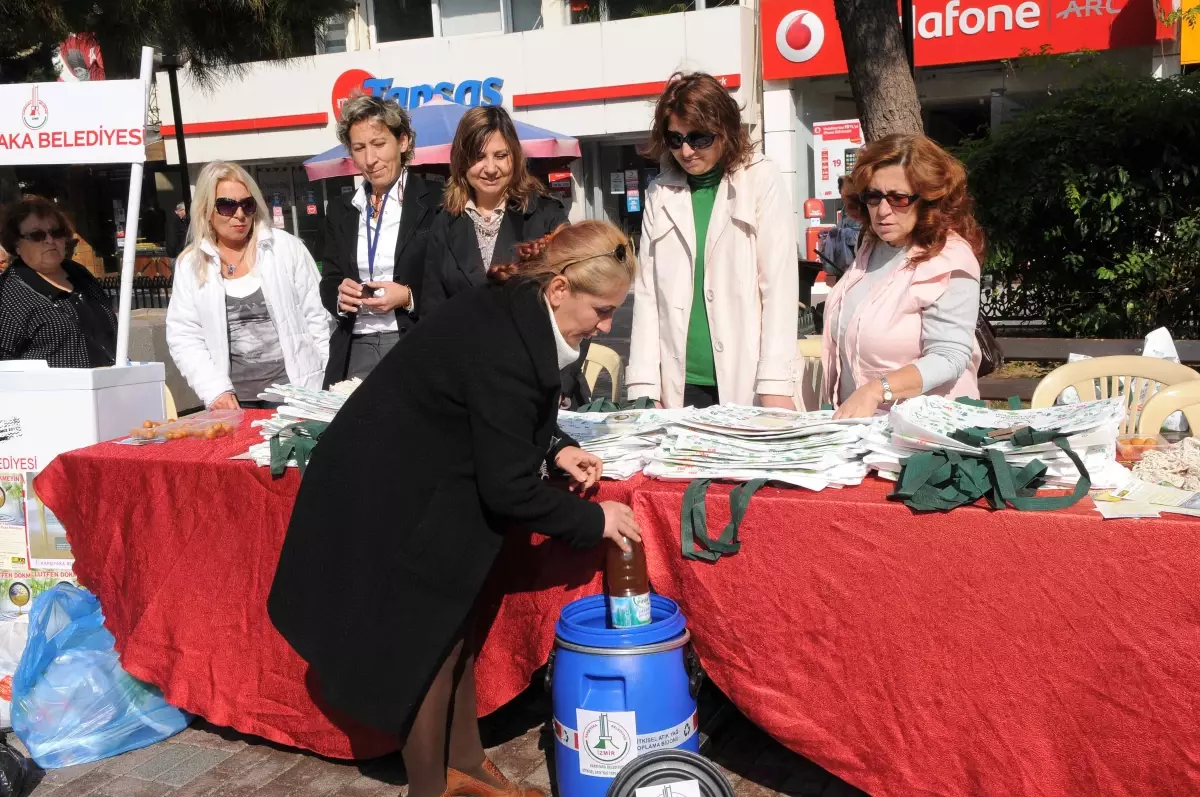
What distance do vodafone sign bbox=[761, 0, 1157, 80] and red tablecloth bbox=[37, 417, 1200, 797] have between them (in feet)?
40.8

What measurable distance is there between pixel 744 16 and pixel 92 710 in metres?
15.5

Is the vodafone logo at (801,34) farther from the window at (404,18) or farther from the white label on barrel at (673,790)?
the white label on barrel at (673,790)

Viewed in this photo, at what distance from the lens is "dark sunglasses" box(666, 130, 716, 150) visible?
10.8 feet

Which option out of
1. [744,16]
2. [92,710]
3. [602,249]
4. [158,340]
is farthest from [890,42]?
[744,16]

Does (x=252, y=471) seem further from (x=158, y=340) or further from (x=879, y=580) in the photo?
(x=158, y=340)

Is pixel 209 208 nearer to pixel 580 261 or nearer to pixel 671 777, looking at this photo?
pixel 580 261

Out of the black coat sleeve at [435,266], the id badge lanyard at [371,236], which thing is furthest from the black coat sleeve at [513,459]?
the id badge lanyard at [371,236]

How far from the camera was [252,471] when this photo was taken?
3053 millimetres

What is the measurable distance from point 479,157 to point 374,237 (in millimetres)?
524

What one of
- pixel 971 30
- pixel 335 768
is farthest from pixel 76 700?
pixel 971 30

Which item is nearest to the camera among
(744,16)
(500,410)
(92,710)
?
(500,410)

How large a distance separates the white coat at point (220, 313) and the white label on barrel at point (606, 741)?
2.01 meters

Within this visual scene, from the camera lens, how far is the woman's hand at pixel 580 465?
2600 millimetres

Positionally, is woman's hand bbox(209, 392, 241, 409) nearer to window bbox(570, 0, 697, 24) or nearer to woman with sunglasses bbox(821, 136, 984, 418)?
woman with sunglasses bbox(821, 136, 984, 418)
